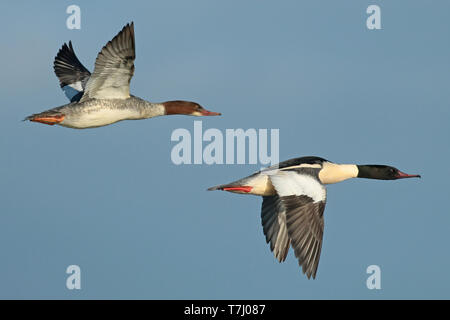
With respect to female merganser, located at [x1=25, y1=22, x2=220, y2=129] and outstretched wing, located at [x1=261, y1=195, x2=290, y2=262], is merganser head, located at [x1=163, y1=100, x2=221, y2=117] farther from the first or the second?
outstretched wing, located at [x1=261, y1=195, x2=290, y2=262]

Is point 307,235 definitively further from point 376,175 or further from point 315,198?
point 376,175

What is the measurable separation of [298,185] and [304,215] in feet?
1.34

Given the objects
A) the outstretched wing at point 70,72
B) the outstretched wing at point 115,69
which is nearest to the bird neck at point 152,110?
the outstretched wing at point 115,69

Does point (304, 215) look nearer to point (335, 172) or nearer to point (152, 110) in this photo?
point (335, 172)

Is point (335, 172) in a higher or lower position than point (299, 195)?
higher

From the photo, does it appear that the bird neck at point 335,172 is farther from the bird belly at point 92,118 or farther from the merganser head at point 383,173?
the bird belly at point 92,118

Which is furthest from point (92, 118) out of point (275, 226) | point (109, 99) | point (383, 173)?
point (383, 173)

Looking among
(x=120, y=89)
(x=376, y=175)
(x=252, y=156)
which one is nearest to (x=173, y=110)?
(x=120, y=89)

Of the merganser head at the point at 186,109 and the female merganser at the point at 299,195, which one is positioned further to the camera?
the merganser head at the point at 186,109

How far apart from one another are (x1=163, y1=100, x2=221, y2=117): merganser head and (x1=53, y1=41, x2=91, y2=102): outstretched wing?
4.84 ft

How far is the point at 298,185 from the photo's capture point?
32.7 feet

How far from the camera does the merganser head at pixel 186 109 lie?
11.7 metres

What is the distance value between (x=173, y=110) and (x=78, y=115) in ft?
4.36

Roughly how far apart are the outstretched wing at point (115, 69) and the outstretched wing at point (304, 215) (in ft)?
7.27
